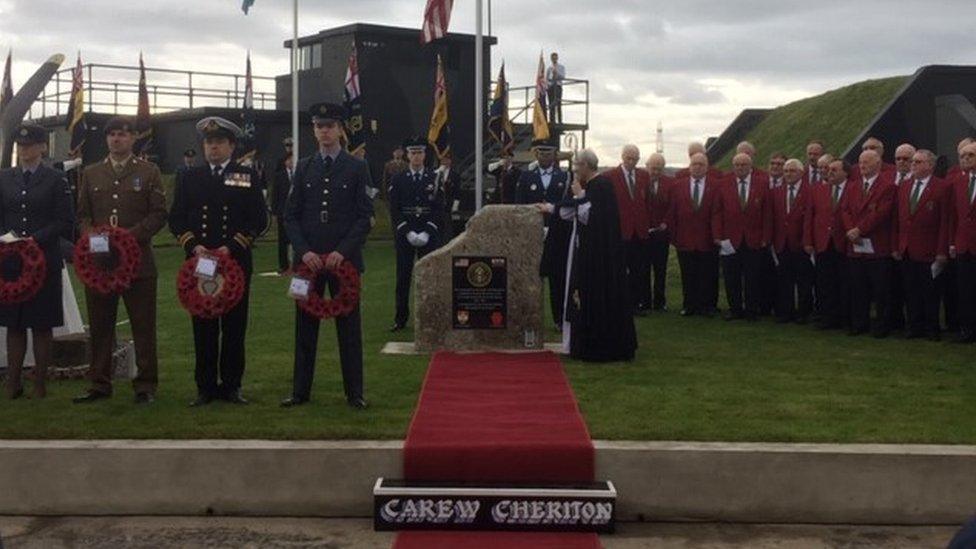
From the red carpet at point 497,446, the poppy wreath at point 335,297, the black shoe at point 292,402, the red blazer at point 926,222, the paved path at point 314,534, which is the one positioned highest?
the red blazer at point 926,222

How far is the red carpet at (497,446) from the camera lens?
7.06m

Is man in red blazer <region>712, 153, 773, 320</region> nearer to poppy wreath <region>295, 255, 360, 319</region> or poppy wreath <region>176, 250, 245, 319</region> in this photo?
poppy wreath <region>295, 255, 360, 319</region>

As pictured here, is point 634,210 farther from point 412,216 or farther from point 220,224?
point 220,224

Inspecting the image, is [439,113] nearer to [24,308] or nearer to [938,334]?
[938,334]

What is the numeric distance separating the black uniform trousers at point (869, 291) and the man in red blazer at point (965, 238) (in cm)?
80

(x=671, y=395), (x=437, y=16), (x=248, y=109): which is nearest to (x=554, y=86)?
(x=248, y=109)

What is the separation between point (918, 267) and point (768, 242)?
2454 millimetres

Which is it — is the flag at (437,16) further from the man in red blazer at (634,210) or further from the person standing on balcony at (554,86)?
the person standing on balcony at (554,86)

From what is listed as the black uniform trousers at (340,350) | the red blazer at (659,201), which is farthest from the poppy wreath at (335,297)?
the red blazer at (659,201)

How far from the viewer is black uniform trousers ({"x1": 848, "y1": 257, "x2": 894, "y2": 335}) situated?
13727 millimetres

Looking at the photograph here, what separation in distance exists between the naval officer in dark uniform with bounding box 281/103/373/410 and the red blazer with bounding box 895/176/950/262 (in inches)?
254

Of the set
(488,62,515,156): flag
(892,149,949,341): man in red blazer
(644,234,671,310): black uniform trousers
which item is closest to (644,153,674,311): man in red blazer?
(644,234,671,310): black uniform trousers

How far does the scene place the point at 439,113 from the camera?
27.8 m

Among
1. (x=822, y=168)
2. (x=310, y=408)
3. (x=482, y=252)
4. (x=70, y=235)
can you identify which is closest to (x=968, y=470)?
(x=310, y=408)
